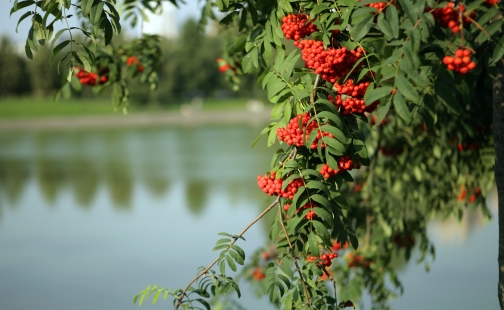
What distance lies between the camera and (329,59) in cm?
136

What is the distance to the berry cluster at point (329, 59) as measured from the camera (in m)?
1.36

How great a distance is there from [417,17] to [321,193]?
18.9 inches

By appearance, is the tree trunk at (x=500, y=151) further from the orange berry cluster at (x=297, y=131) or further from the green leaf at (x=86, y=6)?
the green leaf at (x=86, y=6)

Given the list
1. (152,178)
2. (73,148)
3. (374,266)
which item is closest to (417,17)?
(374,266)

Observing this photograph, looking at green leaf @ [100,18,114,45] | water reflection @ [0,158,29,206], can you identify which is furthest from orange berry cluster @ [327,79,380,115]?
water reflection @ [0,158,29,206]

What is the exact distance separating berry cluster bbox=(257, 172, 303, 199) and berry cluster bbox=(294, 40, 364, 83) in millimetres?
260

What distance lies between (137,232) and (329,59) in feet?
17.6

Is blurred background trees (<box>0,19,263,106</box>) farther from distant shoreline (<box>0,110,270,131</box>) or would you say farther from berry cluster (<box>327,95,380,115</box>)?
→ berry cluster (<box>327,95,380,115</box>)

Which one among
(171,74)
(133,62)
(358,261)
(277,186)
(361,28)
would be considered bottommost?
(358,261)

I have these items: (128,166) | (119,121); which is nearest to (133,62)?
(128,166)

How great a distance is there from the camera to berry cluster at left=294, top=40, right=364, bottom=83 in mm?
1359

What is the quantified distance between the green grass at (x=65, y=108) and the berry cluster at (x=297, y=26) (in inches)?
838

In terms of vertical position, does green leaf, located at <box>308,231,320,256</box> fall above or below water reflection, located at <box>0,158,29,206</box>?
below

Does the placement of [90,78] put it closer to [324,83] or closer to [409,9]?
[324,83]
